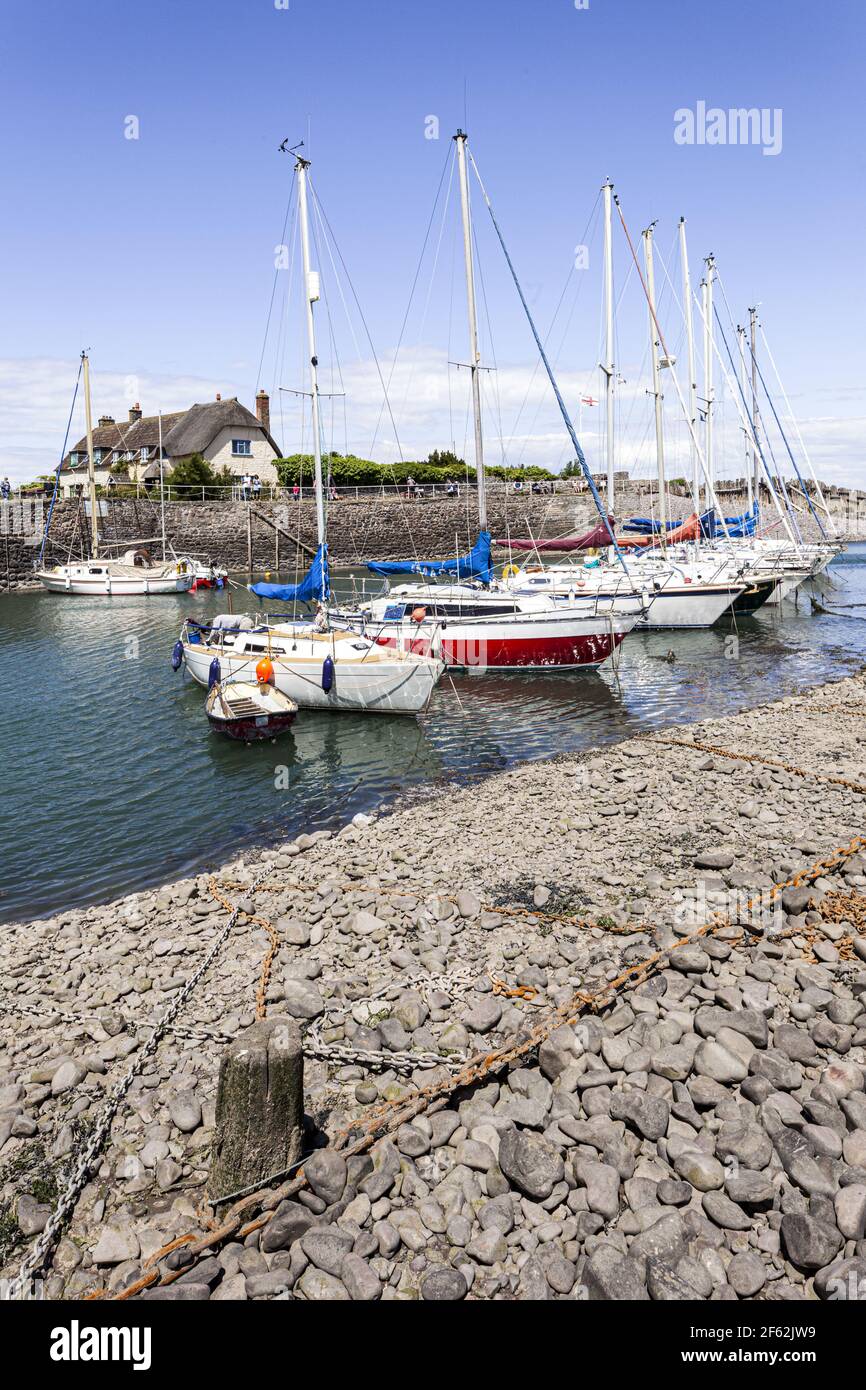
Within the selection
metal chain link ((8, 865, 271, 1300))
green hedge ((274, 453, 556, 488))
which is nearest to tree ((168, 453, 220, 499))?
green hedge ((274, 453, 556, 488))

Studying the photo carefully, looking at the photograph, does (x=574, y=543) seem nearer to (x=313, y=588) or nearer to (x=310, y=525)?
(x=313, y=588)

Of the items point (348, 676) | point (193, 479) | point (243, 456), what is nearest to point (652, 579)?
point (348, 676)

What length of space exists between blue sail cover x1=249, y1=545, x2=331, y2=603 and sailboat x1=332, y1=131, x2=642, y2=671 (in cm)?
171

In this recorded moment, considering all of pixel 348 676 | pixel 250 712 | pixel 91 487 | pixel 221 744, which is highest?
pixel 91 487

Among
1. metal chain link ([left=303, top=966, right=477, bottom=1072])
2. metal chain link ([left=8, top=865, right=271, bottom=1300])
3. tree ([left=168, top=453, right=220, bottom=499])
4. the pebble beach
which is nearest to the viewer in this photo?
the pebble beach

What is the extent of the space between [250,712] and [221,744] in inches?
52.4

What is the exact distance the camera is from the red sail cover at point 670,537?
42.8 meters

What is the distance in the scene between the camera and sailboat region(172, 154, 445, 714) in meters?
22.3

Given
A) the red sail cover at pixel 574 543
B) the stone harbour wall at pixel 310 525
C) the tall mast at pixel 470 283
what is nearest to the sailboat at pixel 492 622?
the tall mast at pixel 470 283

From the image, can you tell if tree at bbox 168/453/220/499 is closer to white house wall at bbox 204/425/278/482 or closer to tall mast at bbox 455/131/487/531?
white house wall at bbox 204/425/278/482

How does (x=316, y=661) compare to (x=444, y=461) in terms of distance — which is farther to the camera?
(x=444, y=461)

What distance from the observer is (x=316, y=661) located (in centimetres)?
2266
